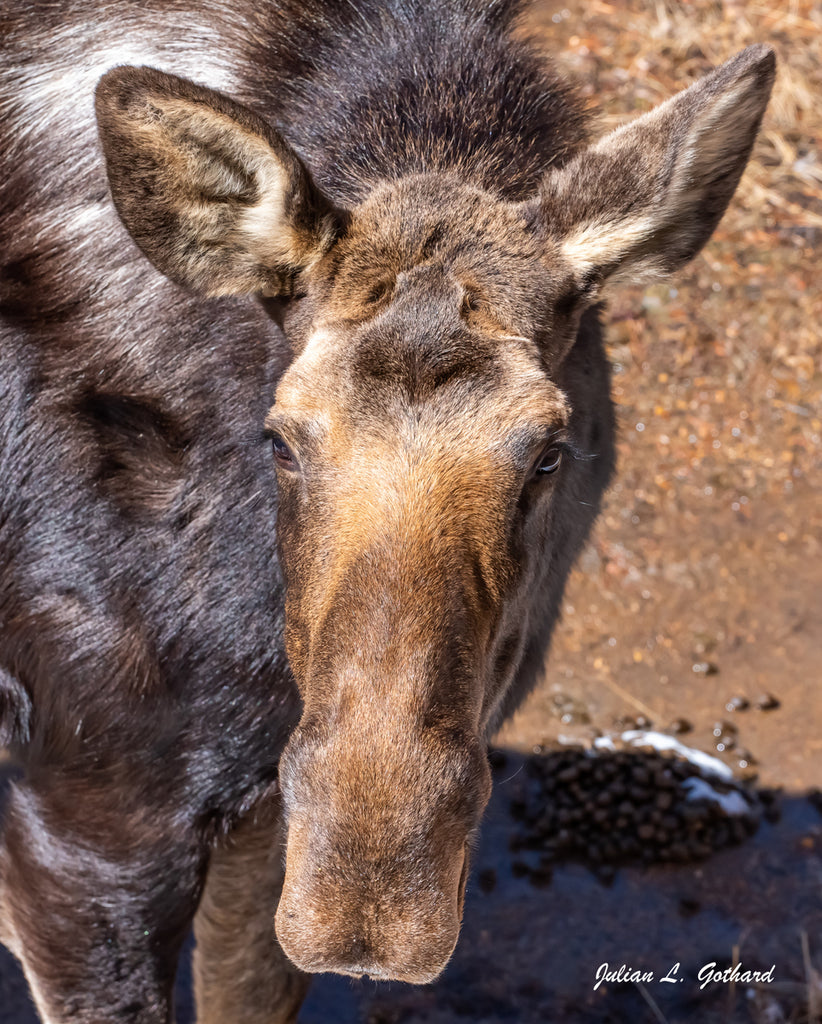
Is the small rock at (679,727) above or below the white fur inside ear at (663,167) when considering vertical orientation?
below

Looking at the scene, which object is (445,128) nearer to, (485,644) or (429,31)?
(429,31)

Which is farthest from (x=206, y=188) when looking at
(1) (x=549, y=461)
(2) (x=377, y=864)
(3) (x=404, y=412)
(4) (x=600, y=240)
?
(2) (x=377, y=864)

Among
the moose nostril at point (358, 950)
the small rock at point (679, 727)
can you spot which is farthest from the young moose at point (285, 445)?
the small rock at point (679, 727)

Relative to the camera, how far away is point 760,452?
8078 mm

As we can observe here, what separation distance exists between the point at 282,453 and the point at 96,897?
2089 millimetres

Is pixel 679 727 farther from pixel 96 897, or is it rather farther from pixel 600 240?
pixel 600 240

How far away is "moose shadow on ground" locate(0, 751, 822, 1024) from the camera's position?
595 cm

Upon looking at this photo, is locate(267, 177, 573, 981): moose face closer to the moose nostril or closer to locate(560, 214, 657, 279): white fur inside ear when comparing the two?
the moose nostril

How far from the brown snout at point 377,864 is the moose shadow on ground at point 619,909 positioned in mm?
3041

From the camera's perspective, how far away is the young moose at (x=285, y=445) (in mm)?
2959

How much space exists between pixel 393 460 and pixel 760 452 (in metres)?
5.47

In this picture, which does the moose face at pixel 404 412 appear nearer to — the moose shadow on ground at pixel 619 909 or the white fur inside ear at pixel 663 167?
the white fur inside ear at pixel 663 167

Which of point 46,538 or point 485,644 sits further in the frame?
point 46,538

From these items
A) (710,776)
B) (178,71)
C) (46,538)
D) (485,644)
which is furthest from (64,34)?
(710,776)
